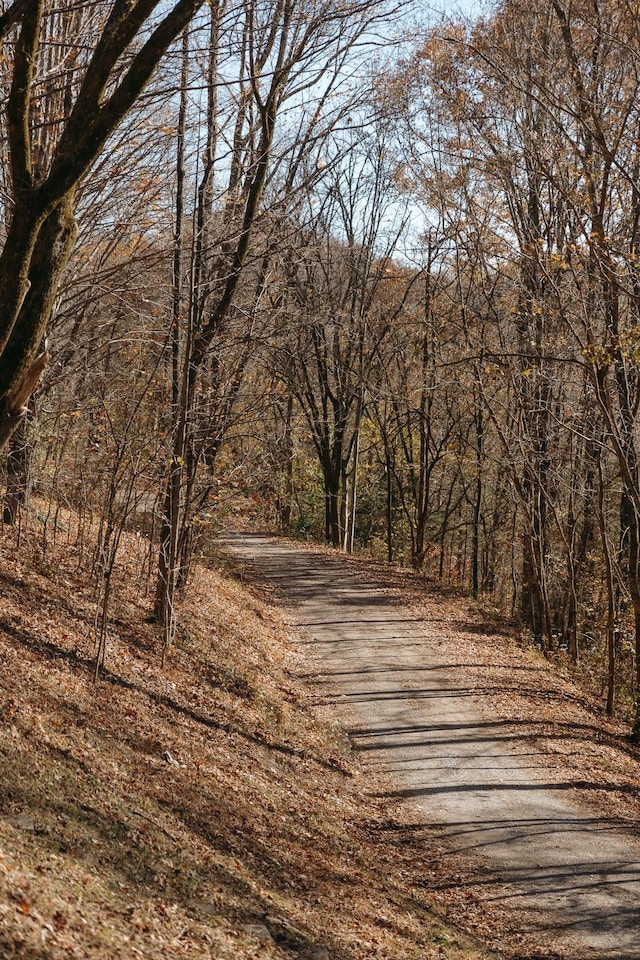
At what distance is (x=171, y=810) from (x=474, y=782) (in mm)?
4391

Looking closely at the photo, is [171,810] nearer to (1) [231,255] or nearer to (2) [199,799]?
(2) [199,799]

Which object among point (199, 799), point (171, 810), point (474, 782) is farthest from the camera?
point (474, 782)

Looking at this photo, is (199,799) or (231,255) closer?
(199,799)

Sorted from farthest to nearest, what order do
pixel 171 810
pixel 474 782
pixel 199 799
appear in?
pixel 474 782 → pixel 199 799 → pixel 171 810

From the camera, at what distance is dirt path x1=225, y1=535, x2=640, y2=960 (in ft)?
24.4

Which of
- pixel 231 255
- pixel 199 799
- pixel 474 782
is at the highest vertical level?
pixel 231 255

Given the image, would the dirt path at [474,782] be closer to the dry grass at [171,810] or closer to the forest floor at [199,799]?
the forest floor at [199,799]

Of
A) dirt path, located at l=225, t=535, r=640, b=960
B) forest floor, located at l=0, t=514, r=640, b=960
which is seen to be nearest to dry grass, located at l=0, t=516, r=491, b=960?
forest floor, located at l=0, t=514, r=640, b=960

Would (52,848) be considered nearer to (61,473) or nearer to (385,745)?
(385,745)

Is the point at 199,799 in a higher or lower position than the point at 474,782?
higher

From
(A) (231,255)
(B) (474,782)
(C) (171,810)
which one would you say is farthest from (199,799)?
(A) (231,255)

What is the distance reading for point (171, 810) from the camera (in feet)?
23.3

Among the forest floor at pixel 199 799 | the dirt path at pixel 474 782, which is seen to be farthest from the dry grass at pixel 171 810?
the dirt path at pixel 474 782

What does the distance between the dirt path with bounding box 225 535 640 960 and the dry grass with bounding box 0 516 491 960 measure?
57 cm
